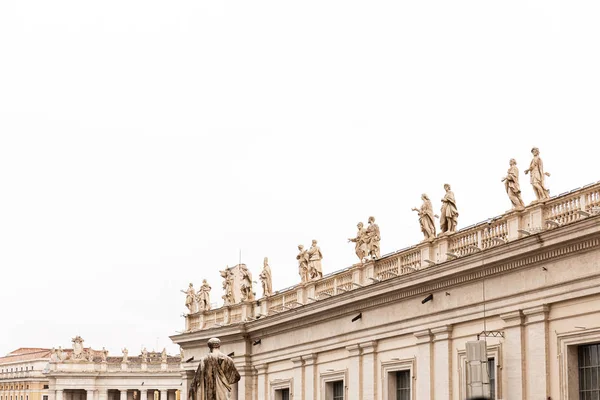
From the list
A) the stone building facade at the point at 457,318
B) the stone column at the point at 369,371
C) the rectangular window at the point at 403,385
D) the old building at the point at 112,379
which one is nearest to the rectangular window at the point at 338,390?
the stone building facade at the point at 457,318

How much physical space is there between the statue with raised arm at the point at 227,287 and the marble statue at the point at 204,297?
2.13m

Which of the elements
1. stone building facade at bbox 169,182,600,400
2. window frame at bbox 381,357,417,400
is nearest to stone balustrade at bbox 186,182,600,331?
stone building facade at bbox 169,182,600,400

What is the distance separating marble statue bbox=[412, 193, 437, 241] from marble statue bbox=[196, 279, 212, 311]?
910 inches

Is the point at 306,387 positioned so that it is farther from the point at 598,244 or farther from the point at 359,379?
the point at 598,244

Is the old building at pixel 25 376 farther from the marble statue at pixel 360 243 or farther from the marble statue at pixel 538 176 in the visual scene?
the marble statue at pixel 538 176

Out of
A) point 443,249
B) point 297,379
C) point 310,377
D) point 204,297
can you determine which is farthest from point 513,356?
point 204,297

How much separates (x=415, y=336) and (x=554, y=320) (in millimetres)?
7387

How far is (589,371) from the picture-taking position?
2798 cm

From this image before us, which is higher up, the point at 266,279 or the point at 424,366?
the point at 266,279

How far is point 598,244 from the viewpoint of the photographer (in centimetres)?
2708

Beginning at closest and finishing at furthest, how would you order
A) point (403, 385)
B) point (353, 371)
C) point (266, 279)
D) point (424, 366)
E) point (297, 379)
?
point (424, 366)
point (403, 385)
point (353, 371)
point (297, 379)
point (266, 279)

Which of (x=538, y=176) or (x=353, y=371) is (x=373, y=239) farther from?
(x=538, y=176)

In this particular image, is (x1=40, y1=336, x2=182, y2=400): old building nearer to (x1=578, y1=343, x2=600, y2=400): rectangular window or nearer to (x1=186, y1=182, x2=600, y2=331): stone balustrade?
(x1=186, y1=182, x2=600, y2=331): stone balustrade

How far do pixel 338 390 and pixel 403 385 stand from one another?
5257 millimetres
